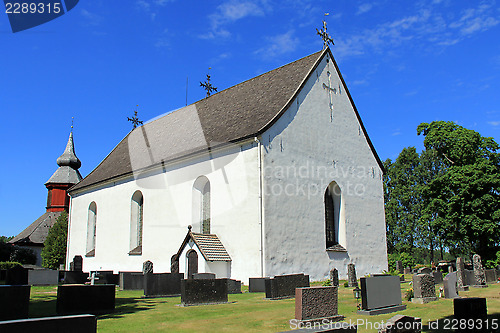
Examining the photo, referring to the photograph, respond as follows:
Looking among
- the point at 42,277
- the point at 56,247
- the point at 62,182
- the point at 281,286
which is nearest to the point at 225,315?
the point at 281,286

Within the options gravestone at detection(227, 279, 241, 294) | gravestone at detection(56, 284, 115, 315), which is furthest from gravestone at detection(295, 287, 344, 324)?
gravestone at detection(227, 279, 241, 294)

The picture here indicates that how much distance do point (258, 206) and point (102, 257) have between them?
47.4ft

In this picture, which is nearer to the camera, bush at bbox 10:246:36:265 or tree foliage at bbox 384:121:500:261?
tree foliage at bbox 384:121:500:261

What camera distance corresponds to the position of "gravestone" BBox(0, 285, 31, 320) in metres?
8.60

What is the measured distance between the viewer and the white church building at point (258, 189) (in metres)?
18.0

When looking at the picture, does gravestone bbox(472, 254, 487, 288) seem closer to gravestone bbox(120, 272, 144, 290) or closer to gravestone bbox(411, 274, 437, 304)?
gravestone bbox(411, 274, 437, 304)

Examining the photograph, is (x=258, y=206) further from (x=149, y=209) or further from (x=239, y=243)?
(x=149, y=209)

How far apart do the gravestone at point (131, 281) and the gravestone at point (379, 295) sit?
37.2ft

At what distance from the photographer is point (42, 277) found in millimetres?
20516

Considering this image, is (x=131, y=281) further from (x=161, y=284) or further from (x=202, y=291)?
(x=202, y=291)

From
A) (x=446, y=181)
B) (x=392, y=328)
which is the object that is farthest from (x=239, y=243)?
(x=446, y=181)

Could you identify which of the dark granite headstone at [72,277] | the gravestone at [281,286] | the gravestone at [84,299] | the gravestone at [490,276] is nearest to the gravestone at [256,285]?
the gravestone at [281,286]

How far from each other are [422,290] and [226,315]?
5.43 metres

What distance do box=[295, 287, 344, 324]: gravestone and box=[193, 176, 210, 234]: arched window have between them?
12569 millimetres
